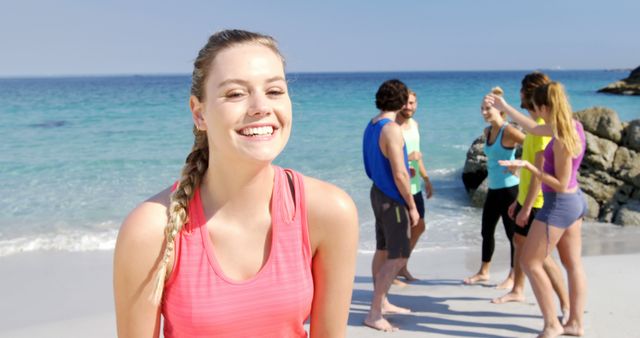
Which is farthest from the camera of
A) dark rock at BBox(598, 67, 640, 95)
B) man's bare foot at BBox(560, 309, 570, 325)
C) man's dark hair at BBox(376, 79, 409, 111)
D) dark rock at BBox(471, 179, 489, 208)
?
dark rock at BBox(598, 67, 640, 95)

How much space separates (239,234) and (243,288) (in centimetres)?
19

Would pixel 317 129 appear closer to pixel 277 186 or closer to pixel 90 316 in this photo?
pixel 90 316

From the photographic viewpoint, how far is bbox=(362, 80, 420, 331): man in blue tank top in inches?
199

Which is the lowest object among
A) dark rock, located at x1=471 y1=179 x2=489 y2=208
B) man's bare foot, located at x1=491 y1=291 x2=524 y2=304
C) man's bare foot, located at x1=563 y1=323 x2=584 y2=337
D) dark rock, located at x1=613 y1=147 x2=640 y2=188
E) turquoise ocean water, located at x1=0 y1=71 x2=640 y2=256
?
turquoise ocean water, located at x1=0 y1=71 x2=640 y2=256

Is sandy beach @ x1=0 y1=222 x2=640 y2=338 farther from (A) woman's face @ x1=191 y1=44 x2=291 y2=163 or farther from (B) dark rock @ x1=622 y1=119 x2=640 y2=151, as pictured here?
(A) woman's face @ x1=191 y1=44 x2=291 y2=163

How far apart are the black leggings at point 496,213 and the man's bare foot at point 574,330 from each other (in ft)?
4.18

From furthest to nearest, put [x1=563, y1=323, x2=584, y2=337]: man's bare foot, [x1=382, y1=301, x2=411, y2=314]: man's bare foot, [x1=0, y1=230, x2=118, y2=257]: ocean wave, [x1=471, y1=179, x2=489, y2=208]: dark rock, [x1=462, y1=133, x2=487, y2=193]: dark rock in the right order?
1. [x1=462, y1=133, x2=487, y2=193]: dark rock
2. [x1=471, y1=179, x2=489, y2=208]: dark rock
3. [x1=0, y1=230, x2=118, y2=257]: ocean wave
4. [x1=382, y1=301, x2=411, y2=314]: man's bare foot
5. [x1=563, y1=323, x2=584, y2=337]: man's bare foot

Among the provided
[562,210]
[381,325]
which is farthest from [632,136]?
[381,325]

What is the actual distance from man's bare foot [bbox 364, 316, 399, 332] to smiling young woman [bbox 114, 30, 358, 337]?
10.1 feet

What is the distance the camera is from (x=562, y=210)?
4355 mm

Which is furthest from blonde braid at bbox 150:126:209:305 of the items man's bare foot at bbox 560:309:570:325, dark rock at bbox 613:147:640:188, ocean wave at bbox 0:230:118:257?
dark rock at bbox 613:147:640:188

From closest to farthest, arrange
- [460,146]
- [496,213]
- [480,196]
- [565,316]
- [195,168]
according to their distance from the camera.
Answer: [195,168], [565,316], [496,213], [480,196], [460,146]

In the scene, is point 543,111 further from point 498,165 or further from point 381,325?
point 381,325

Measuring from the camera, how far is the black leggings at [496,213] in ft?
18.9
